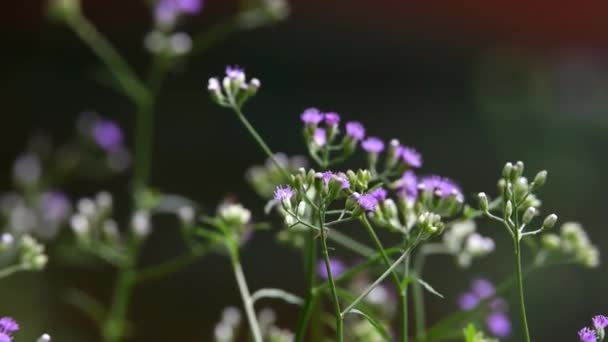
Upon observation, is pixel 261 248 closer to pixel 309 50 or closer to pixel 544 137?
pixel 544 137

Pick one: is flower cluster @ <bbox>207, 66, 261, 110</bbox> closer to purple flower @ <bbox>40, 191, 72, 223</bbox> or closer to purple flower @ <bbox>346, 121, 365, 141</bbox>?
purple flower @ <bbox>346, 121, 365, 141</bbox>

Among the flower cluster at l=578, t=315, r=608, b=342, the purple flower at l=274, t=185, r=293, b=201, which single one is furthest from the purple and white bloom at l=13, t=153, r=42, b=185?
the flower cluster at l=578, t=315, r=608, b=342

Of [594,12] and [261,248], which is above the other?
[594,12]

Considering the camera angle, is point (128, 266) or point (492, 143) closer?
point (128, 266)

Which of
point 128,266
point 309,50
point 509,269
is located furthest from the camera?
point 309,50

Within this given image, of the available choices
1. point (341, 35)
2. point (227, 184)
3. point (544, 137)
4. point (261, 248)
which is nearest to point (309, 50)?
point (341, 35)

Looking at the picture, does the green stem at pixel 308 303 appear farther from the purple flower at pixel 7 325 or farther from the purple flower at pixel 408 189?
the purple flower at pixel 7 325

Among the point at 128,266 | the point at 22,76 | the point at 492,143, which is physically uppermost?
the point at 22,76
